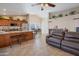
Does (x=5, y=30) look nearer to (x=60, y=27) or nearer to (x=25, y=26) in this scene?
(x=25, y=26)

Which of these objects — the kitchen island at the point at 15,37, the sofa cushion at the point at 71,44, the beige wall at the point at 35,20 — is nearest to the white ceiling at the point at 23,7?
the beige wall at the point at 35,20

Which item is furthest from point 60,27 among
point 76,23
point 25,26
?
point 25,26

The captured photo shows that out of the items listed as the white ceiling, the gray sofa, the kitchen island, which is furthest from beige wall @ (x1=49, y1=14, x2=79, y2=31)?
the kitchen island

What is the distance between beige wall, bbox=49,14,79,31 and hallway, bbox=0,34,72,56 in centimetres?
44

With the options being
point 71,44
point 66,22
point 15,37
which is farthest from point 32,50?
point 71,44

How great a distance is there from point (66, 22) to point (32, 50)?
109 cm

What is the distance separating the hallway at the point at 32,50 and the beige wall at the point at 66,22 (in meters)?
0.44

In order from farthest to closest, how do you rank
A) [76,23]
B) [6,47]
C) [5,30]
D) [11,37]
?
[11,37] < [6,47] < [5,30] < [76,23]

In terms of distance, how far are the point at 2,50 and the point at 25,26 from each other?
86cm

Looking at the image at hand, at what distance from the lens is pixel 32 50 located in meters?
3.30

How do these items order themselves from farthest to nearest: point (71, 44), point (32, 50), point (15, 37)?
point (71, 44) → point (15, 37) → point (32, 50)

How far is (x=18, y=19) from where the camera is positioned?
3.19m

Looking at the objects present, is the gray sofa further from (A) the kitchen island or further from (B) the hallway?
(A) the kitchen island

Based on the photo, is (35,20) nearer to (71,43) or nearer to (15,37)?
(15,37)
